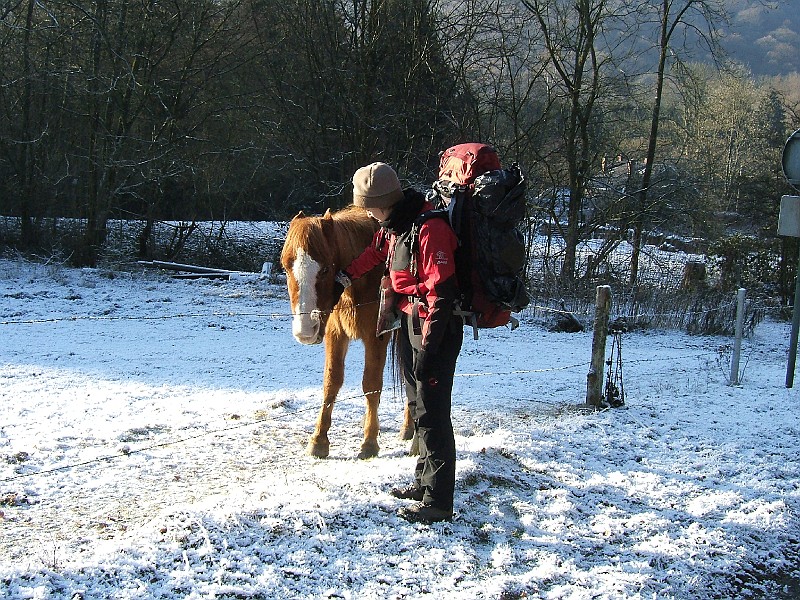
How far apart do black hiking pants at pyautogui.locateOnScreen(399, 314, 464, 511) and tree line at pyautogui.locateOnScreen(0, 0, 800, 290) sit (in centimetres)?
1282

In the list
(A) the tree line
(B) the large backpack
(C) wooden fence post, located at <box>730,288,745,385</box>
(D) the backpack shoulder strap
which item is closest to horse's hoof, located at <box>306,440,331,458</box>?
(B) the large backpack

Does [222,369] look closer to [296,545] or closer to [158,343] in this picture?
[158,343]

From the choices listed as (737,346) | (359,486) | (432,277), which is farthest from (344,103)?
(432,277)

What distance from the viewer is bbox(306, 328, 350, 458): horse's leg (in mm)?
5383

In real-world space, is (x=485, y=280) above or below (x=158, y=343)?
above

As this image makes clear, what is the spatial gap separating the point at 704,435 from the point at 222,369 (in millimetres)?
5289

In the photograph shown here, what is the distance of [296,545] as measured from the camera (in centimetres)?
357

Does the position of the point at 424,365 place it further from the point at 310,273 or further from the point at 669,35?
the point at 669,35

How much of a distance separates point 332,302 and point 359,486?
135 centimetres

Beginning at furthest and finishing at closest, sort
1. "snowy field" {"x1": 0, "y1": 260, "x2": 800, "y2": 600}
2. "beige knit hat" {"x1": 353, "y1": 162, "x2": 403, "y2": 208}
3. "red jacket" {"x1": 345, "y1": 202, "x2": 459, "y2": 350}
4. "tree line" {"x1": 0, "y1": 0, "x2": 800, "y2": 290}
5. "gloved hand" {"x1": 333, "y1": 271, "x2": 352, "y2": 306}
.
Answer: "tree line" {"x1": 0, "y1": 0, "x2": 800, "y2": 290}, "gloved hand" {"x1": 333, "y1": 271, "x2": 352, "y2": 306}, "beige knit hat" {"x1": 353, "y1": 162, "x2": 403, "y2": 208}, "red jacket" {"x1": 345, "y1": 202, "x2": 459, "y2": 350}, "snowy field" {"x1": 0, "y1": 260, "x2": 800, "y2": 600}

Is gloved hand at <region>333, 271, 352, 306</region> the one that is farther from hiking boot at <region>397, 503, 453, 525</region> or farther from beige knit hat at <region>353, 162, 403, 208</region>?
hiking boot at <region>397, 503, 453, 525</region>

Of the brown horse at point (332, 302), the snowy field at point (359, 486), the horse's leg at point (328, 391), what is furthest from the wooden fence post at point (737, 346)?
the horse's leg at point (328, 391)

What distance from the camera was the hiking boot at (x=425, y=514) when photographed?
3.94m

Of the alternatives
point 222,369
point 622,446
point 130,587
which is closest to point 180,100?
point 222,369
